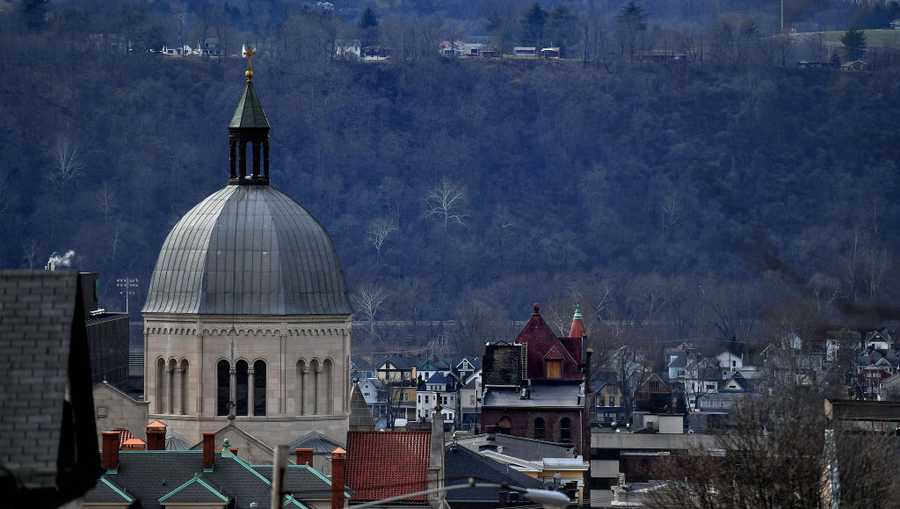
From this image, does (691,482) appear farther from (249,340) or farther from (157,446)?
(249,340)

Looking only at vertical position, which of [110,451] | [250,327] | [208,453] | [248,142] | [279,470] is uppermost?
[248,142]

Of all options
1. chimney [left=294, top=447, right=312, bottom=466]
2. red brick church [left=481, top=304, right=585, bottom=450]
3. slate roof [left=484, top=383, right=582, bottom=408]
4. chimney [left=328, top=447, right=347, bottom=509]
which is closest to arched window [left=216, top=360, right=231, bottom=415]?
chimney [left=294, top=447, right=312, bottom=466]

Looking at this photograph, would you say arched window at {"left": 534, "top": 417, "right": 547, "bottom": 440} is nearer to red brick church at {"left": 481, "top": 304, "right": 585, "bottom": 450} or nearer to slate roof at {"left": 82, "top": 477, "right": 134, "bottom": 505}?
red brick church at {"left": 481, "top": 304, "right": 585, "bottom": 450}

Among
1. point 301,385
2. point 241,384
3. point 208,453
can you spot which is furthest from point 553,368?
point 208,453

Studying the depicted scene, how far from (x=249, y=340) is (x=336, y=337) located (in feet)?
7.43

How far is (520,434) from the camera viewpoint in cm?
11138

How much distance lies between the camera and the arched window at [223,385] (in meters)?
77.4

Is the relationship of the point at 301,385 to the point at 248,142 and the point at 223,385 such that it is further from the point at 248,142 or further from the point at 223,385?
the point at 248,142

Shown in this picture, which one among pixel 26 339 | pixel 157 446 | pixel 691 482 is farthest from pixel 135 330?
pixel 26 339

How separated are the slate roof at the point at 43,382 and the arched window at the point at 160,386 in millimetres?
56394

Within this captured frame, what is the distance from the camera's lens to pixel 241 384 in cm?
7794

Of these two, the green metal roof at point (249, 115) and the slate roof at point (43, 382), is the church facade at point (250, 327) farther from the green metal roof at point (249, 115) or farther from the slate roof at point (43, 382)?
the slate roof at point (43, 382)

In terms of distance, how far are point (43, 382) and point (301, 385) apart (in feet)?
188

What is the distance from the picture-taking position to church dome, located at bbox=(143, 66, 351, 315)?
259 feet
